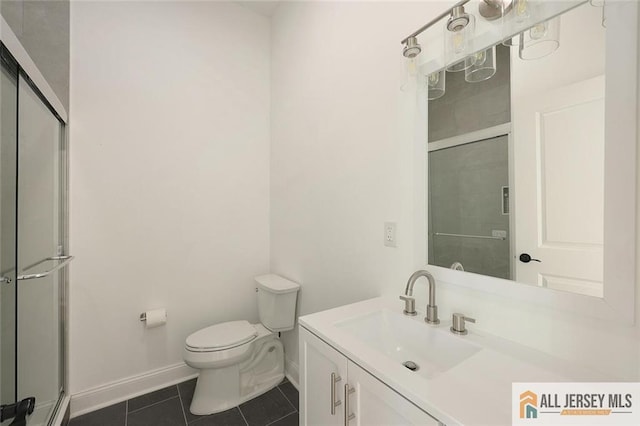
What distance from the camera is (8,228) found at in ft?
3.50

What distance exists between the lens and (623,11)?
2.16 ft

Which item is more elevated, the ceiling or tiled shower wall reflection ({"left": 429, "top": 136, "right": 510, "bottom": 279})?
the ceiling

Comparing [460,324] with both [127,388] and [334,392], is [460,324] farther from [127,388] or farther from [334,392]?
[127,388]

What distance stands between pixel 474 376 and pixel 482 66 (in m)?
1.01

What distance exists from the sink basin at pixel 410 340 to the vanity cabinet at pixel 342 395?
4.7 inches

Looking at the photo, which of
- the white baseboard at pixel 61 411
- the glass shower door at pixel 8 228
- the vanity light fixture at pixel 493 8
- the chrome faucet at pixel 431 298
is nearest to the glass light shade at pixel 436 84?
the vanity light fixture at pixel 493 8

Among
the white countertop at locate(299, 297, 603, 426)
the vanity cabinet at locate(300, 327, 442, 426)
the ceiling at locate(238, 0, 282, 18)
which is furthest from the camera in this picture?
the ceiling at locate(238, 0, 282, 18)

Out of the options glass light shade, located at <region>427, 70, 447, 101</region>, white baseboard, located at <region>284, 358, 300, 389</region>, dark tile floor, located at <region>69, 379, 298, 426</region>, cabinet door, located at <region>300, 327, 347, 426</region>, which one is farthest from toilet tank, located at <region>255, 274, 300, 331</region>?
glass light shade, located at <region>427, 70, 447, 101</region>

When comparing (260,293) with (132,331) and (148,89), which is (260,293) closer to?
(132,331)

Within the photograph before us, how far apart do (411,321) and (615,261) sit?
62 cm

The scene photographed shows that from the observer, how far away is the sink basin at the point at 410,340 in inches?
36.7

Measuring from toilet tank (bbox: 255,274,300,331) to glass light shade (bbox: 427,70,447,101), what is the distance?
1.42 meters

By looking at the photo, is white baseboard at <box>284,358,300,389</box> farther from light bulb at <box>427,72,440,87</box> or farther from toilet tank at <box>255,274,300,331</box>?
light bulb at <box>427,72,440,87</box>

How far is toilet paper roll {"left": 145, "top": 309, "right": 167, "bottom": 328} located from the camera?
5.92ft
